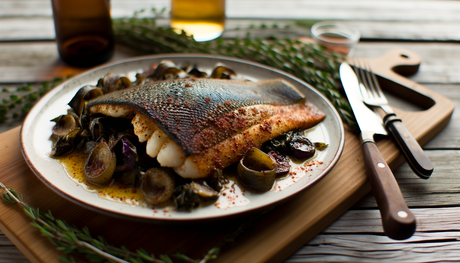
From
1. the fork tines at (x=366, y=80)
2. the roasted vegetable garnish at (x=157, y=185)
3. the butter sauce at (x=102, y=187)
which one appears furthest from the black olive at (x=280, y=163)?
the fork tines at (x=366, y=80)

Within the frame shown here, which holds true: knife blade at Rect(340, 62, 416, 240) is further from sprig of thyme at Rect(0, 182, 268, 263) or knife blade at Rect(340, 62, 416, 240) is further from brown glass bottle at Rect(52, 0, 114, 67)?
brown glass bottle at Rect(52, 0, 114, 67)

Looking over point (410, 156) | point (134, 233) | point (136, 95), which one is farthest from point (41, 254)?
point (410, 156)

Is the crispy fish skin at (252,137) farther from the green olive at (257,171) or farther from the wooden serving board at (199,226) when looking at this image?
the wooden serving board at (199,226)

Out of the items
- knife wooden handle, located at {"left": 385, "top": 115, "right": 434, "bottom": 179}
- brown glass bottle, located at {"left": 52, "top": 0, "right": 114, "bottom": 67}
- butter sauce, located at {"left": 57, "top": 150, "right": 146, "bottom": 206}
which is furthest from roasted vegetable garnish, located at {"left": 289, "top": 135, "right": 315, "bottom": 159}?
brown glass bottle, located at {"left": 52, "top": 0, "right": 114, "bottom": 67}

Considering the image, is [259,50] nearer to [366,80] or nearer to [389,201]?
[366,80]

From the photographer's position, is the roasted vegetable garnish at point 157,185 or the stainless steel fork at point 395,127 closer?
the roasted vegetable garnish at point 157,185
